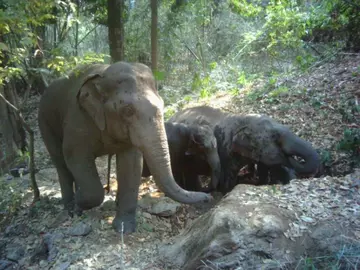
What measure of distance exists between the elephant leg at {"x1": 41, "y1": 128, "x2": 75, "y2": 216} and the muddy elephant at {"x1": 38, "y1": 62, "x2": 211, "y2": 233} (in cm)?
3

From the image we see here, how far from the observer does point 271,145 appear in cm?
657

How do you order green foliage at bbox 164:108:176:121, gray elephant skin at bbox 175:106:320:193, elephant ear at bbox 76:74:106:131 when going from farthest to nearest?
green foliage at bbox 164:108:176:121 → gray elephant skin at bbox 175:106:320:193 → elephant ear at bbox 76:74:106:131

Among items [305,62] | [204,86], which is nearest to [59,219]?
[204,86]

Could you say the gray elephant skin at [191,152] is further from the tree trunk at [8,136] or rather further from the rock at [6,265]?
the tree trunk at [8,136]

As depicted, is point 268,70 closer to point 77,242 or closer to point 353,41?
point 353,41

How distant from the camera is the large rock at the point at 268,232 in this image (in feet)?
11.9

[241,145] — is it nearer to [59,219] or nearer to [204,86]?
[59,219]

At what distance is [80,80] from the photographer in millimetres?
5980

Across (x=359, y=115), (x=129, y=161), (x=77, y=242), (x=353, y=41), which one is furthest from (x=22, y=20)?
(x=353, y=41)

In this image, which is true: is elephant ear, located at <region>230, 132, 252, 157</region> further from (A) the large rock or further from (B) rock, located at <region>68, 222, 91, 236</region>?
(B) rock, located at <region>68, 222, 91, 236</region>

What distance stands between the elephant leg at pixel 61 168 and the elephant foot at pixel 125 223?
1178 mm

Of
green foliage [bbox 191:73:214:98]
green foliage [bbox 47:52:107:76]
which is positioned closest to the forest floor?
green foliage [bbox 191:73:214:98]

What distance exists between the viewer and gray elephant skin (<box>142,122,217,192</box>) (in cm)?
685

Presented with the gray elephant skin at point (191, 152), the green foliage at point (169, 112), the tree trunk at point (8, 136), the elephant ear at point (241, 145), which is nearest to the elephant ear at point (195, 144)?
the gray elephant skin at point (191, 152)
